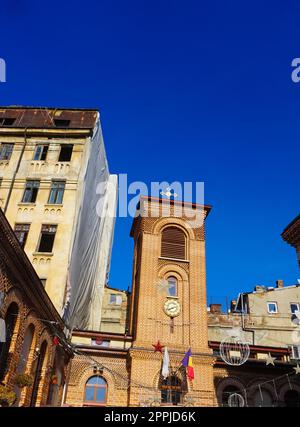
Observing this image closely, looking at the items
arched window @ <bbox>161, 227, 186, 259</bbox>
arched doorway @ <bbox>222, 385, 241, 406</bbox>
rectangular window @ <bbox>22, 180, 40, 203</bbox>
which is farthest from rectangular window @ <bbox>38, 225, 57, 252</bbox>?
arched doorway @ <bbox>222, 385, 241, 406</bbox>

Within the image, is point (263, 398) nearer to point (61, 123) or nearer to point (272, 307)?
point (272, 307)

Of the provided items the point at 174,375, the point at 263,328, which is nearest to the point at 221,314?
the point at 263,328

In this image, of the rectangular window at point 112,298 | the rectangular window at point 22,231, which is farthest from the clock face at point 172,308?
the rectangular window at point 112,298

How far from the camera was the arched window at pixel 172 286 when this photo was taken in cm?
2623

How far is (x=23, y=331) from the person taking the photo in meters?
14.3

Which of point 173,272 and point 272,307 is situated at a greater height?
point 272,307

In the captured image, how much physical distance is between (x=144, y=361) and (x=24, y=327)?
10.8m

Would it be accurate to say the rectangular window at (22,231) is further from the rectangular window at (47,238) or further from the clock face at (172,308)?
the clock face at (172,308)

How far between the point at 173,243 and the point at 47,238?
29.9 feet

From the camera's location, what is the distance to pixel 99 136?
30.5 meters

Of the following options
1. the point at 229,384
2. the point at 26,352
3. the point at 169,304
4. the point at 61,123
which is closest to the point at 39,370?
the point at 26,352

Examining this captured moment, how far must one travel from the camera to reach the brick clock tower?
22469 millimetres

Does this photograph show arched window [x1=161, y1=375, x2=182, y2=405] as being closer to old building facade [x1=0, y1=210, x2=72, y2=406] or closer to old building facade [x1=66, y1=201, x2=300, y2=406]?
old building facade [x1=66, y1=201, x2=300, y2=406]

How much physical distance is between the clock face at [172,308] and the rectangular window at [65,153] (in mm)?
12237
